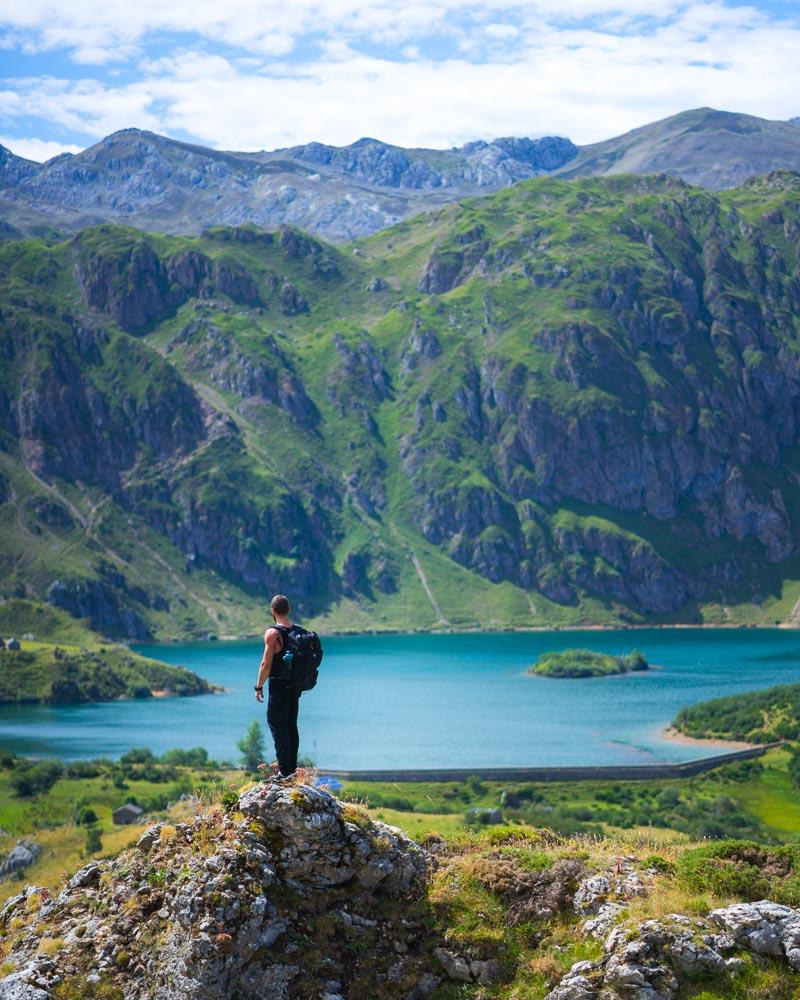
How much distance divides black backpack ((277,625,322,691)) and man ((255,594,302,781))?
43 mm

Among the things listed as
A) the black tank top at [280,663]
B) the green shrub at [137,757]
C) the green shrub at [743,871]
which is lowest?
the green shrub at [137,757]

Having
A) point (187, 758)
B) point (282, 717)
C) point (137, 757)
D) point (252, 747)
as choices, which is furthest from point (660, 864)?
point (137, 757)

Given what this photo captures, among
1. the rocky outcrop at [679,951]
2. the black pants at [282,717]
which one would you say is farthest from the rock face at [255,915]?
the rocky outcrop at [679,951]

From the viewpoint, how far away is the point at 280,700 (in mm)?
23859

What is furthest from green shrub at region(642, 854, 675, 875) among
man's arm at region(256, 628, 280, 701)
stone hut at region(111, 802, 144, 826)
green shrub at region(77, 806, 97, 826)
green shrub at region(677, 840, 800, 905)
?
green shrub at region(77, 806, 97, 826)

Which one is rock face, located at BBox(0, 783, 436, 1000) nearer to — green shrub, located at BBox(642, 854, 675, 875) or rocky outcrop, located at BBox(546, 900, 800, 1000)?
rocky outcrop, located at BBox(546, 900, 800, 1000)

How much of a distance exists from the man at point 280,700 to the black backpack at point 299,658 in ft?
0.14

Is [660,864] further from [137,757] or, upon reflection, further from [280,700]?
[137,757]

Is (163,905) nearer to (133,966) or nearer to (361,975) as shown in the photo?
(133,966)

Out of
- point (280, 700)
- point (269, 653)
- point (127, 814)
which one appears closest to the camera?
point (269, 653)

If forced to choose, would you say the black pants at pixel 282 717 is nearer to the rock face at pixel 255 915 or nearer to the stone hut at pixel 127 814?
the rock face at pixel 255 915

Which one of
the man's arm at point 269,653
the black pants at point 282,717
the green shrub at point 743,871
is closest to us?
the green shrub at point 743,871

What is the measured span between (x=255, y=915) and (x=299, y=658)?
4.48 m

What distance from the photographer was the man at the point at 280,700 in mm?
23609
